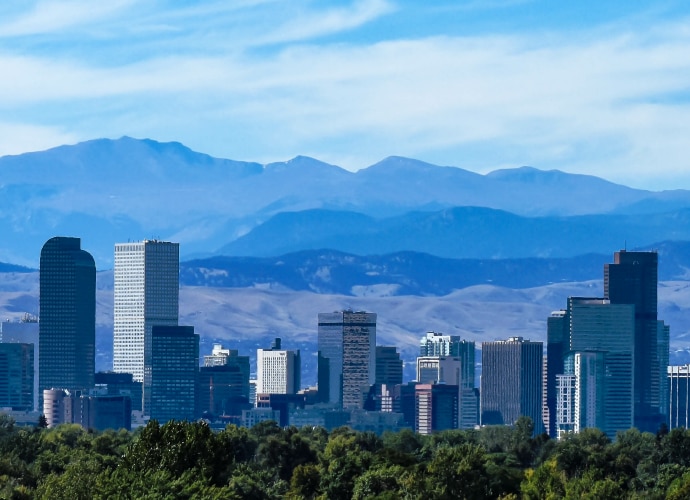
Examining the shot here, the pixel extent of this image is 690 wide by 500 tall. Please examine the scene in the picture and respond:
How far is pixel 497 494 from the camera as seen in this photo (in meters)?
127

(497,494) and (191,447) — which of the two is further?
(497,494)

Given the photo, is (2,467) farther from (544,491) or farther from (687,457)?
(687,457)

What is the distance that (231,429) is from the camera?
571 ft

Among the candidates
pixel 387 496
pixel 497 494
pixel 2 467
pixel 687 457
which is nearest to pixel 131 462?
pixel 387 496

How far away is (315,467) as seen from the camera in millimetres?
140875

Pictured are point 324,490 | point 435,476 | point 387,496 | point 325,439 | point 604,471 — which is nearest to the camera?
point 387,496

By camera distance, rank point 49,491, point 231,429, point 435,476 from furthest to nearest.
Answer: point 231,429 < point 435,476 < point 49,491

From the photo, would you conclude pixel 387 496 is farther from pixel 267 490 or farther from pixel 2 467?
pixel 2 467

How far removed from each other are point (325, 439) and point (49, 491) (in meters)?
94.6

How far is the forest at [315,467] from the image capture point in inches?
3994

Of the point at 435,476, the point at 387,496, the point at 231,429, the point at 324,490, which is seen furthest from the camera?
the point at 231,429

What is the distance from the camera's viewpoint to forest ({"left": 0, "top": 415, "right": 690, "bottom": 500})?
101m

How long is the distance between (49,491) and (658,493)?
48.7 meters

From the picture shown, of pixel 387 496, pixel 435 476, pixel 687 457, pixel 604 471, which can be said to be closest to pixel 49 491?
pixel 387 496
